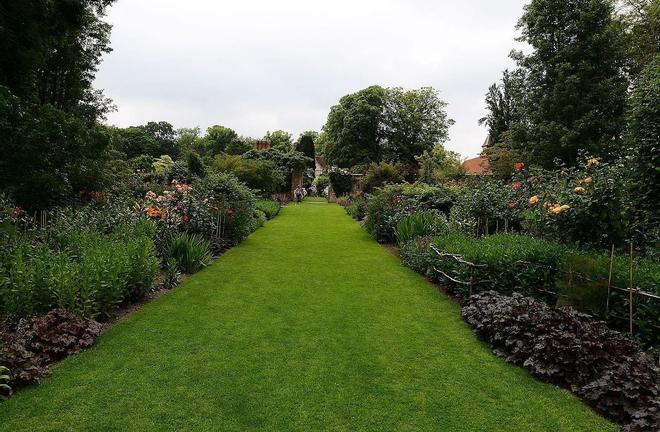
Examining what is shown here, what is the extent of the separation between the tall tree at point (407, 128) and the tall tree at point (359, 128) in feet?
2.80

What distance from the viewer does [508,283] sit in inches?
239

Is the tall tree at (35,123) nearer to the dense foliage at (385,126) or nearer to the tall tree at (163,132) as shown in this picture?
the dense foliage at (385,126)

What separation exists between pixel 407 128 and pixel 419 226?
3252 cm

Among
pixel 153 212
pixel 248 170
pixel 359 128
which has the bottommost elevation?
pixel 153 212

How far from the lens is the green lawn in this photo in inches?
135

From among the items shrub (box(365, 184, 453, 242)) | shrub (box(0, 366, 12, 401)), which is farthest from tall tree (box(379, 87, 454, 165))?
shrub (box(0, 366, 12, 401))

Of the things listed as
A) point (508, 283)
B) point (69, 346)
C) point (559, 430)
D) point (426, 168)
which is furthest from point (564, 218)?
point (426, 168)

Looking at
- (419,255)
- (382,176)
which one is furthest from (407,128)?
(419,255)

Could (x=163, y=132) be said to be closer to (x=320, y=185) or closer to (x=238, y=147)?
(x=238, y=147)

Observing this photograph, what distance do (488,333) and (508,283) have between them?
113 centimetres

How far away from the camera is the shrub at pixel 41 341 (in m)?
3.94

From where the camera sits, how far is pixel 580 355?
3.98 m

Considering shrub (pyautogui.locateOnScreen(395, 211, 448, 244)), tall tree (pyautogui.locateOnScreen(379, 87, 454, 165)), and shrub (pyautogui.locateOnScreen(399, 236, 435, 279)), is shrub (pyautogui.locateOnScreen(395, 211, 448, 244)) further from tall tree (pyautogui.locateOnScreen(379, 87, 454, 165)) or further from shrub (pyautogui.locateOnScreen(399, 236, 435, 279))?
tall tree (pyautogui.locateOnScreen(379, 87, 454, 165))

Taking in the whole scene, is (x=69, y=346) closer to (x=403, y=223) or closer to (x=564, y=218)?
(x=564, y=218)
